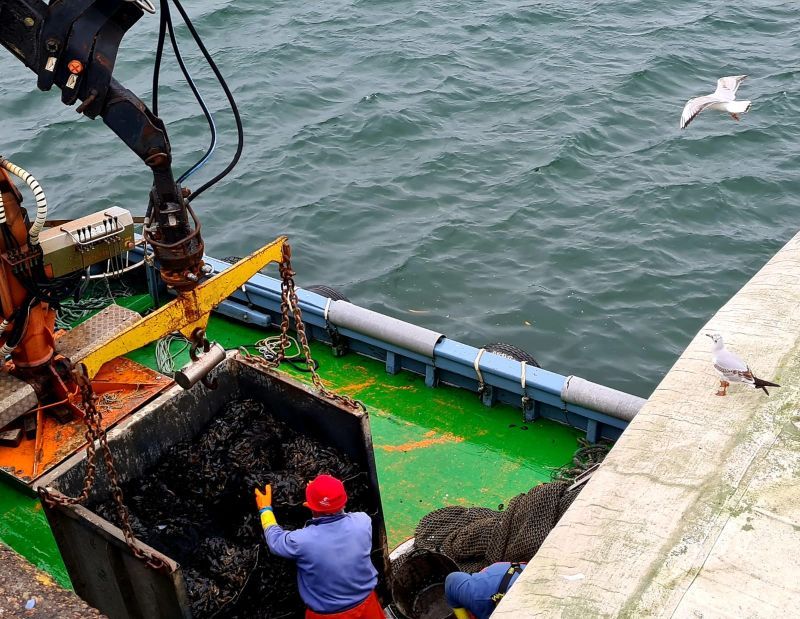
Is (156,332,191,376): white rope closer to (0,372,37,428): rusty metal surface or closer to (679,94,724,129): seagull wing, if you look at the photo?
(0,372,37,428): rusty metal surface

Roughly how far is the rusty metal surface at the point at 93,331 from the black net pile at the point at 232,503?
7.56 feet

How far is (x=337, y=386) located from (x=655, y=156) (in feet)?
26.0

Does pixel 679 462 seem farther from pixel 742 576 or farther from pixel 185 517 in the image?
pixel 185 517

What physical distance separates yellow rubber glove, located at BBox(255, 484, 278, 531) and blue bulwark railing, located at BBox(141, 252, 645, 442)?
2.56 meters

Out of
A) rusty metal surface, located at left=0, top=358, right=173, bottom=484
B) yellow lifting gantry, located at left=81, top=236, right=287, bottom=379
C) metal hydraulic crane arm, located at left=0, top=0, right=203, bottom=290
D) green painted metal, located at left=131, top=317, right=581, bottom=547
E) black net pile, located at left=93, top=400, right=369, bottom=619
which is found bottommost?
green painted metal, located at left=131, top=317, right=581, bottom=547

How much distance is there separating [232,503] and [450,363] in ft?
8.61

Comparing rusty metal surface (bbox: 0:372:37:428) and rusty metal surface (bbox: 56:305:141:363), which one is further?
rusty metal surface (bbox: 56:305:141:363)

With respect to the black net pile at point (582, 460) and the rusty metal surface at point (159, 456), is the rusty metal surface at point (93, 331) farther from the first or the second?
the black net pile at point (582, 460)

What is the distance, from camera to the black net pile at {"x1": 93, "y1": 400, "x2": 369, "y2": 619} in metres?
4.82

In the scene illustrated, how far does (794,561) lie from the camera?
10.8ft

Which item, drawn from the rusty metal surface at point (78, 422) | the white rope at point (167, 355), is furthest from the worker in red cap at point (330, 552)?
the white rope at point (167, 355)

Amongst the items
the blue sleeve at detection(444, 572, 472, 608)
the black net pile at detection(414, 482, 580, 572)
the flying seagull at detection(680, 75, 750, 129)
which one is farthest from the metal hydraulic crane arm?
the flying seagull at detection(680, 75, 750, 129)

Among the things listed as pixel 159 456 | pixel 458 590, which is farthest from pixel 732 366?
pixel 159 456

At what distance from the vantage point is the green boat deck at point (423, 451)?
6.30m
